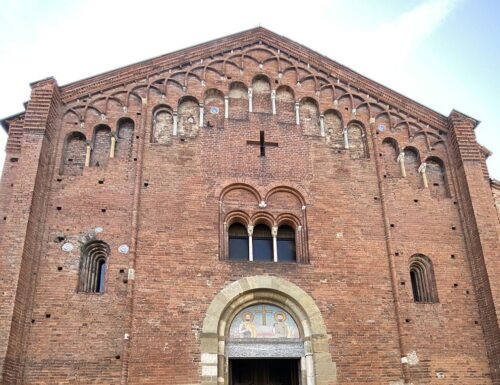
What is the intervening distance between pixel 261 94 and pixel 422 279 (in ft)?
24.0

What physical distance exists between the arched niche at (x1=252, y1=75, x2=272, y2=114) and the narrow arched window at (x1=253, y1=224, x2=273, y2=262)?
3794mm

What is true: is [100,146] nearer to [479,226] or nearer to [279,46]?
[279,46]

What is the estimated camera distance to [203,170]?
1560 centimetres

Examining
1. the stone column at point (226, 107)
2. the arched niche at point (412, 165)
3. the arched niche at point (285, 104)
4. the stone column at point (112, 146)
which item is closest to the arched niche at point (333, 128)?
the arched niche at point (285, 104)

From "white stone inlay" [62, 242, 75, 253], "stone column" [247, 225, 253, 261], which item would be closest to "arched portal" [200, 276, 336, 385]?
"stone column" [247, 225, 253, 261]

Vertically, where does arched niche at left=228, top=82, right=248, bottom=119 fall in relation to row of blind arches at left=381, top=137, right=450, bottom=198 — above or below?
above

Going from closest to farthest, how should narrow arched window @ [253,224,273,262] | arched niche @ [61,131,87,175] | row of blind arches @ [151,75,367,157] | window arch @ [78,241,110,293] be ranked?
window arch @ [78,241,110,293]
narrow arched window @ [253,224,273,262]
arched niche @ [61,131,87,175]
row of blind arches @ [151,75,367,157]

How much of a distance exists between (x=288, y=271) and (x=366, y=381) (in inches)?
131

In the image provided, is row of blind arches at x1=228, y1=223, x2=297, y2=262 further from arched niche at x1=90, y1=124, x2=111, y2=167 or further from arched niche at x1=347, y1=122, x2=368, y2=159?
arched niche at x1=90, y1=124, x2=111, y2=167

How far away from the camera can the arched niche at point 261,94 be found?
55.6 ft

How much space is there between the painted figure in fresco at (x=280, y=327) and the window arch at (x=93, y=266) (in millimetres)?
4499

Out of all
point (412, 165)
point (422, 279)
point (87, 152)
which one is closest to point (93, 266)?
point (87, 152)

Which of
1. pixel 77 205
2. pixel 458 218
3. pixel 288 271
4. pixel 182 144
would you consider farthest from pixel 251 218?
pixel 458 218

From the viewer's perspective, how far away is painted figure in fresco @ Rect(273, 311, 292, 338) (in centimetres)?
1417
